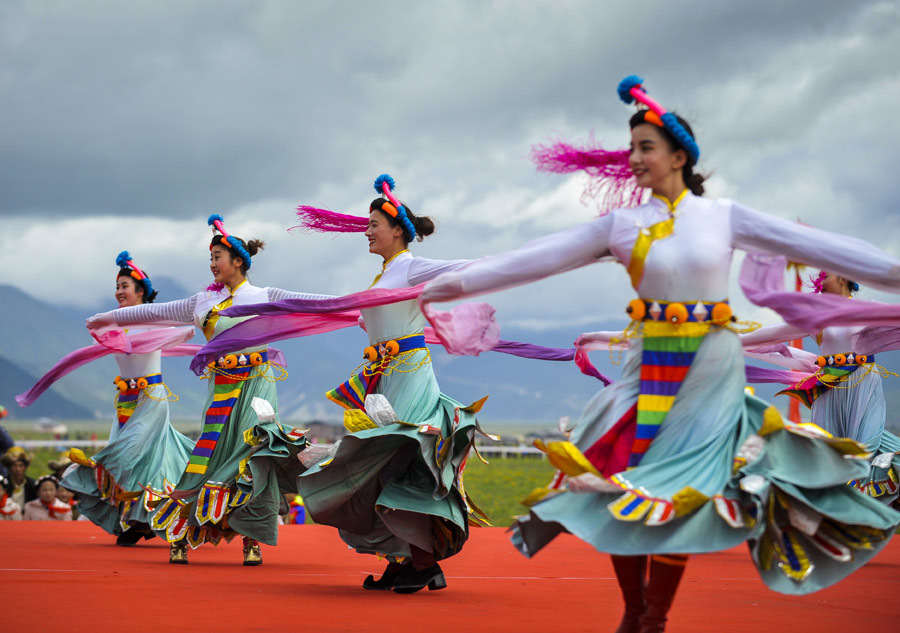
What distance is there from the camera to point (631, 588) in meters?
4.22

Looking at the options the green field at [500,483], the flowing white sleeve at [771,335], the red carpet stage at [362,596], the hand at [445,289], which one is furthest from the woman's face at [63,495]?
the hand at [445,289]

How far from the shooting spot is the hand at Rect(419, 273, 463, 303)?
4733 millimetres

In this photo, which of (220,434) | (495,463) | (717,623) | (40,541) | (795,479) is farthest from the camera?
(495,463)

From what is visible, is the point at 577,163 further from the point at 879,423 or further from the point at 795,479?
the point at 879,423

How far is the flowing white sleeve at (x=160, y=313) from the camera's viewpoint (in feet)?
26.6

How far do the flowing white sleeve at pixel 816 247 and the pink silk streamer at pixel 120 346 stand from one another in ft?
19.3

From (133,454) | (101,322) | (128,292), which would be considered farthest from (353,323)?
(128,292)

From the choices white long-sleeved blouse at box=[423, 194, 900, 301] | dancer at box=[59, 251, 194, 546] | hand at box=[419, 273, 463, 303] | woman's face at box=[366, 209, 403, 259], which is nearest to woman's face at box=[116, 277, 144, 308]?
dancer at box=[59, 251, 194, 546]

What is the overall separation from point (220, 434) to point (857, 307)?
15.3 ft

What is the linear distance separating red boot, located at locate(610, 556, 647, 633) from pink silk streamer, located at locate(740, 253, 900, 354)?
3.84 feet

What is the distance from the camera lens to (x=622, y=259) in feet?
14.5

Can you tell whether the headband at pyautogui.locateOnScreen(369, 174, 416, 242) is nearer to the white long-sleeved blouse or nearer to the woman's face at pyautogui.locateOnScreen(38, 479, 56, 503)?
the white long-sleeved blouse

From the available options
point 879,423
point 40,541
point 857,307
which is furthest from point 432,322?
point 40,541

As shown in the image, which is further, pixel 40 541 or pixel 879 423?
pixel 40 541
